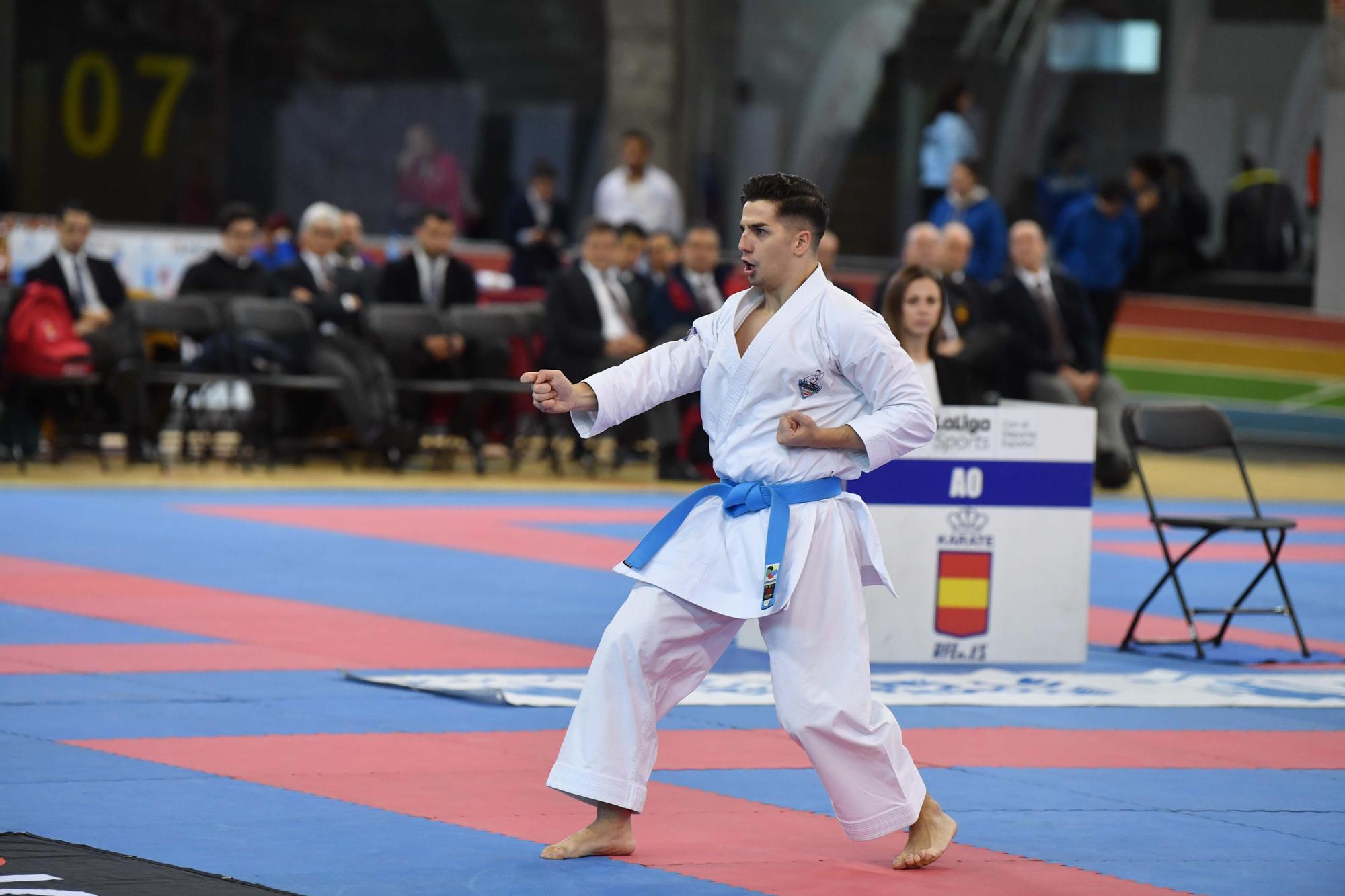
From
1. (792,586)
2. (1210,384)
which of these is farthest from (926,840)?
(1210,384)

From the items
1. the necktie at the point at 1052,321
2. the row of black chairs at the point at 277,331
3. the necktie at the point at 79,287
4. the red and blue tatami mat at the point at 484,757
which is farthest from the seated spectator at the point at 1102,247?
the necktie at the point at 79,287

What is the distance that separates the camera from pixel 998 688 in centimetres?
700

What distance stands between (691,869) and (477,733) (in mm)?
1566

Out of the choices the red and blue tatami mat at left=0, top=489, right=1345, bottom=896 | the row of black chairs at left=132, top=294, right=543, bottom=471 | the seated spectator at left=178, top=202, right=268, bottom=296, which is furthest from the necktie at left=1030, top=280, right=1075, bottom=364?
the seated spectator at left=178, top=202, right=268, bottom=296

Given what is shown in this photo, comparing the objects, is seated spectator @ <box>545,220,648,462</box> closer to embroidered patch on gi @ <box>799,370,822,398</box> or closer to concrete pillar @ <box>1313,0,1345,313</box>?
concrete pillar @ <box>1313,0,1345,313</box>

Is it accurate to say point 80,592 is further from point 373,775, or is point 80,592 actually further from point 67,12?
point 67,12

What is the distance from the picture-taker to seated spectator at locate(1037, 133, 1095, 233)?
18328 millimetres

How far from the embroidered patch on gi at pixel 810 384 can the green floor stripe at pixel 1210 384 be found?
13.5m

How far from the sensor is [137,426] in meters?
13.2

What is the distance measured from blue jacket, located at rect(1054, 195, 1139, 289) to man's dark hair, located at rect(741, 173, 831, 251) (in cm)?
1199

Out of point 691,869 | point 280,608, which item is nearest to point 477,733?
point 691,869

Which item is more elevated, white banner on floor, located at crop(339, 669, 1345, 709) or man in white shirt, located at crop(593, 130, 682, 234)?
man in white shirt, located at crop(593, 130, 682, 234)

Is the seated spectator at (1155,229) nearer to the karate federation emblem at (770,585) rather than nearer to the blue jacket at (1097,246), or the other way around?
the blue jacket at (1097,246)

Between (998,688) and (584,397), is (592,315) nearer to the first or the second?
(998,688)
